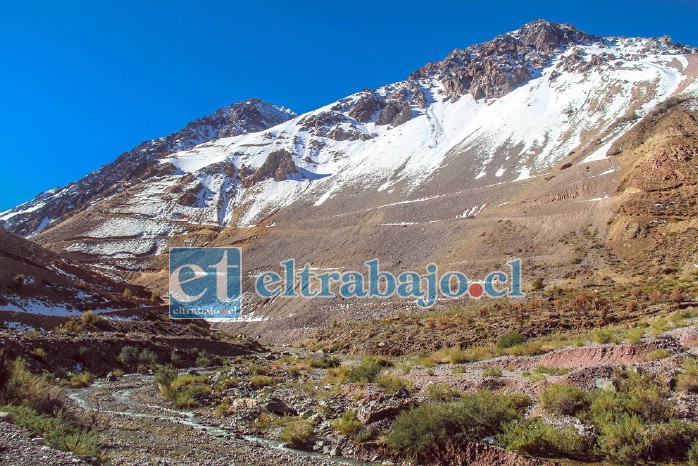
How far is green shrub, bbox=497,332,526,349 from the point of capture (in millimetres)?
19625

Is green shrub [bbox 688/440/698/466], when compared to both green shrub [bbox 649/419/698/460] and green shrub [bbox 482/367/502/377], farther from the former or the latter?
green shrub [bbox 482/367/502/377]

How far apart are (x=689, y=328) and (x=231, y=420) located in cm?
1387

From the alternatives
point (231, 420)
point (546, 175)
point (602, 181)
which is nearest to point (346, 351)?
point (231, 420)

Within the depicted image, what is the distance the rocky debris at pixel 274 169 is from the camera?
113688 mm

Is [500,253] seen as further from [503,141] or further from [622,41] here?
[622,41]

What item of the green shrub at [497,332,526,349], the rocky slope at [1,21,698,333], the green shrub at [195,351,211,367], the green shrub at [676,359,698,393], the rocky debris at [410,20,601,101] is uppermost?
the rocky debris at [410,20,601,101]

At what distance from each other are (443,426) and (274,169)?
4430 inches

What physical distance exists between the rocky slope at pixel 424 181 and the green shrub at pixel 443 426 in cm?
2639

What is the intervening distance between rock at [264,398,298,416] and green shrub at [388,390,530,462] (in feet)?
11.2

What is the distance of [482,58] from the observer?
15738cm

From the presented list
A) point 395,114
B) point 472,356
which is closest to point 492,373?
point 472,356

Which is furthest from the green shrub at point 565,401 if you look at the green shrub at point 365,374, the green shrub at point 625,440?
the green shrub at point 365,374

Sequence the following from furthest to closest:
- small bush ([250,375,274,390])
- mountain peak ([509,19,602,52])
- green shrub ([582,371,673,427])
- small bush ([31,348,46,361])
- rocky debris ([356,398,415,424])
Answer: mountain peak ([509,19,602,52]), small bush ([31,348,46,361]), small bush ([250,375,274,390]), rocky debris ([356,398,415,424]), green shrub ([582,371,673,427])

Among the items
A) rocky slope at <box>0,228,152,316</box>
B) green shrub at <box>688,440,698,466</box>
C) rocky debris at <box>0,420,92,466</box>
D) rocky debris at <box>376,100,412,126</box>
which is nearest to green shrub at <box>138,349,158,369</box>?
rocky slope at <box>0,228,152,316</box>
